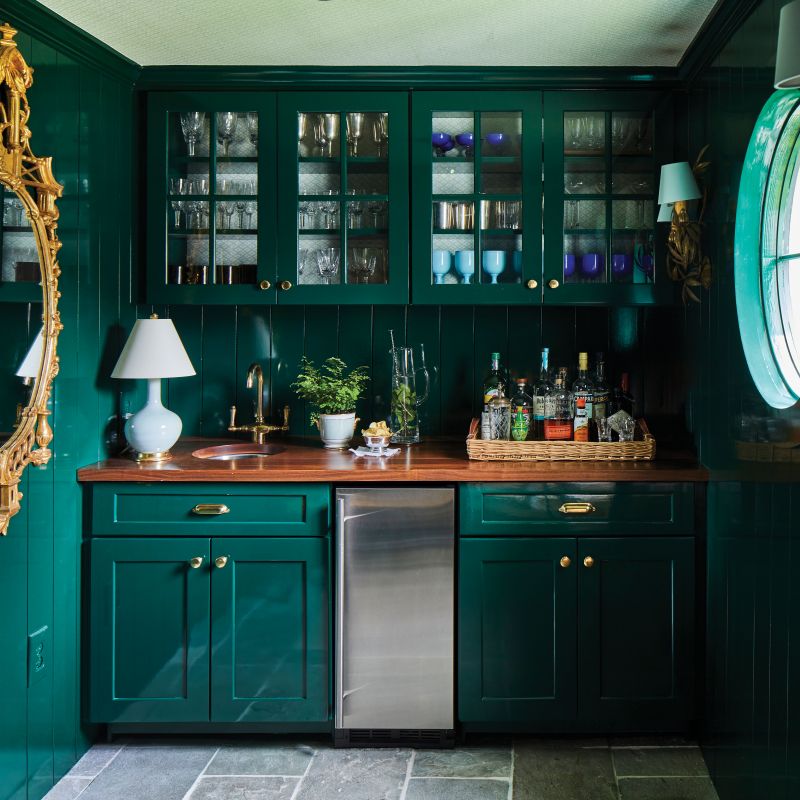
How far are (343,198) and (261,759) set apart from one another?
195 cm

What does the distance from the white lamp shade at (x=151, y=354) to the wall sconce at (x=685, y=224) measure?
173 cm

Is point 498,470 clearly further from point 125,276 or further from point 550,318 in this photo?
point 125,276

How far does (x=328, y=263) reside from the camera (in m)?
3.00

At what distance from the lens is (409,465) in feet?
8.82

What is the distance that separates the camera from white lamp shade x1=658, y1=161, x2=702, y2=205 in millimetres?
2609

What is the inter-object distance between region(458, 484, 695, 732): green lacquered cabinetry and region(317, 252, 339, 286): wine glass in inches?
37.3

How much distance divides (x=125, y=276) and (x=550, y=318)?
Answer: 1645 mm

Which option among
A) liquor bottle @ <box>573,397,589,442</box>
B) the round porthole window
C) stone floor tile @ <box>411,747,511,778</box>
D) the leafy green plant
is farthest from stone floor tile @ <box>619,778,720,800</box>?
the leafy green plant

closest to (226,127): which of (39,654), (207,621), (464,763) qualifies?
(207,621)

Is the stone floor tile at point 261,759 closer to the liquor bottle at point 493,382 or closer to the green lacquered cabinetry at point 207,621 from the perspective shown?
the green lacquered cabinetry at point 207,621

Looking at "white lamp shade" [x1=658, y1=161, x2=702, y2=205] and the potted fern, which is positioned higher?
"white lamp shade" [x1=658, y1=161, x2=702, y2=205]

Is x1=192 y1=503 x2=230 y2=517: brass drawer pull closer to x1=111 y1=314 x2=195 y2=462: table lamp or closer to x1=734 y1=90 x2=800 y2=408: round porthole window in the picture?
x1=111 y1=314 x2=195 y2=462: table lamp

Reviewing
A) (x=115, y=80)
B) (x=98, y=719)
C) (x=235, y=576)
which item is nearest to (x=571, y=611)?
(x=235, y=576)

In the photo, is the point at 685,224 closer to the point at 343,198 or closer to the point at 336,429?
the point at 343,198
